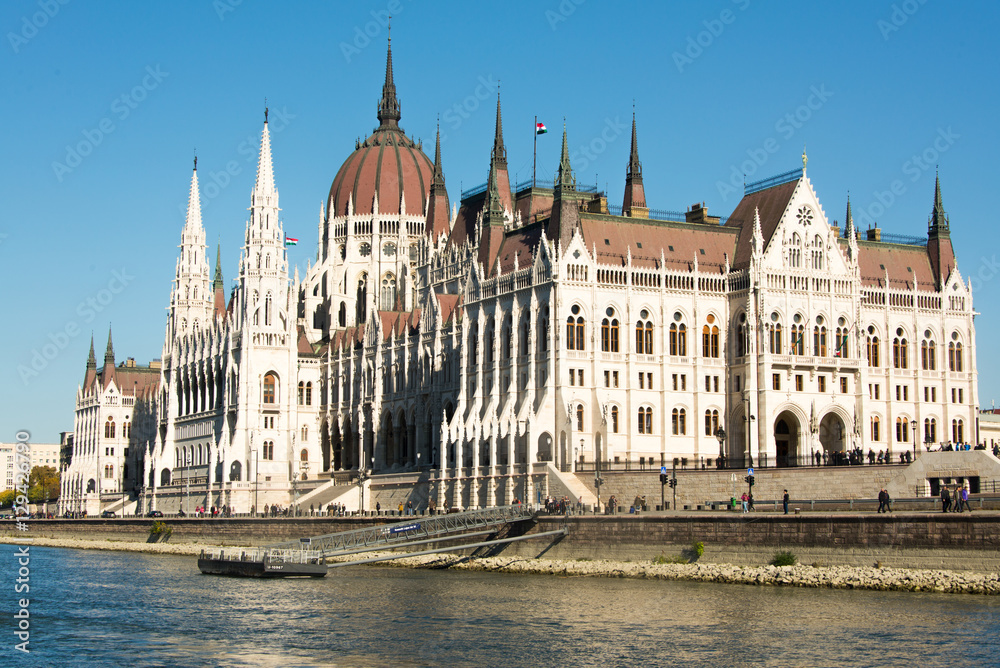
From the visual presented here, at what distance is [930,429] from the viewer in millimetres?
105875

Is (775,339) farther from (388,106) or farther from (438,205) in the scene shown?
(388,106)

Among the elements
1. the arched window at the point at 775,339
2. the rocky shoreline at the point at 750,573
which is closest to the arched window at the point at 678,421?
the arched window at the point at 775,339

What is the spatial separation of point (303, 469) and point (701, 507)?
5870cm

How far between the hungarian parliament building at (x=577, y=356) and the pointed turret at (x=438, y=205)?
50cm

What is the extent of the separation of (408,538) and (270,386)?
53.4 metres

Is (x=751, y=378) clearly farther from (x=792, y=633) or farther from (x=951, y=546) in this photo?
(x=792, y=633)

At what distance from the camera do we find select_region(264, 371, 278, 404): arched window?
130m

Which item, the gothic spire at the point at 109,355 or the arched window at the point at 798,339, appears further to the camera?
the gothic spire at the point at 109,355

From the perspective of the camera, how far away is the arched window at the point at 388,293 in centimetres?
14462

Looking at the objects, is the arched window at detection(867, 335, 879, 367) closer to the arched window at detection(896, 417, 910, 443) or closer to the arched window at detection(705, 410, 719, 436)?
the arched window at detection(896, 417, 910, 443)

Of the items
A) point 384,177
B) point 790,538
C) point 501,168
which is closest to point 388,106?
point 384,177

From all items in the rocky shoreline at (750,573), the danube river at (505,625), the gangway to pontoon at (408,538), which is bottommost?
the danube river at (505,625)

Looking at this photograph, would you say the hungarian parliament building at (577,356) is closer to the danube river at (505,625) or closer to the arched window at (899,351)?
the arched window at (899,351)

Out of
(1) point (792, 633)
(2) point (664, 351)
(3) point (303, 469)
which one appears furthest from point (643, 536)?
(3) point (303, 469)
